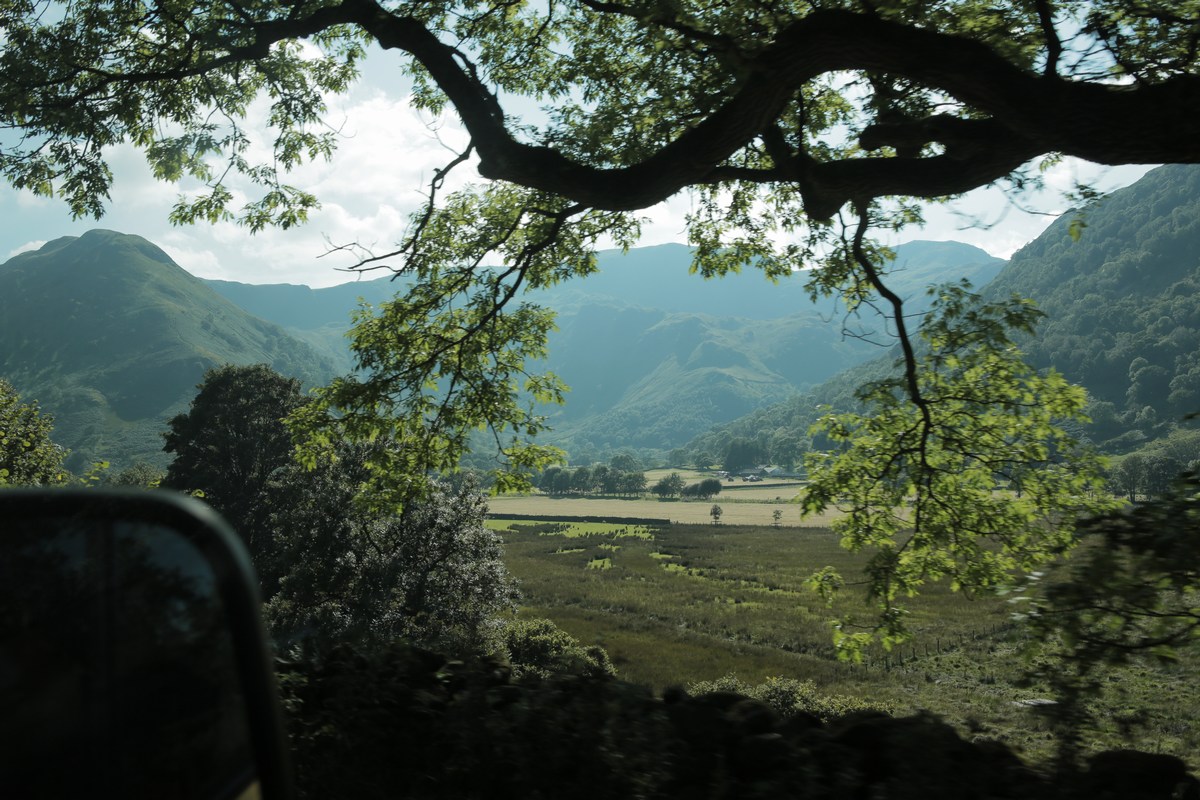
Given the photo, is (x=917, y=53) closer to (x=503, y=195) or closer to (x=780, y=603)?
(x=503, y=195)

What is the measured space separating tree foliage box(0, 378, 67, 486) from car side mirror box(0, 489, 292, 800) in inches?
958

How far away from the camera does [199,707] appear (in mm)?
1573

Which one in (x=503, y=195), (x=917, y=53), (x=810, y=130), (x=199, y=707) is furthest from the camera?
(x=503, y=195)

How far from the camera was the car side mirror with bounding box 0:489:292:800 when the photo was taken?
1295 mm

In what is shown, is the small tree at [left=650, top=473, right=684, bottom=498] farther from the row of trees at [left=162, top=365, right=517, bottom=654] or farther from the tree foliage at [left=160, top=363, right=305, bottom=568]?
the row of trees at [left=162, top=365, right=517, bottom=654]

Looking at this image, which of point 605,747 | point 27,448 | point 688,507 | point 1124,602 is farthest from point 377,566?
point 688,507

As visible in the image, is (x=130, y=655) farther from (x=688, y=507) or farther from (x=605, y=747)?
(x=688, y=507)

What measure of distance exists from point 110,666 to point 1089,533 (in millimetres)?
3578

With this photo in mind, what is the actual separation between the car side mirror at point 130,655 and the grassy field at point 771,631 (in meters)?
2.96

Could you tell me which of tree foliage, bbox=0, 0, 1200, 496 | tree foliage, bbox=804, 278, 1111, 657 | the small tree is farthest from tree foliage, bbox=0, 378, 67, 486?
the small tree

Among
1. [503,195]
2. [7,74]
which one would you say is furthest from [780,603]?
[7,74]

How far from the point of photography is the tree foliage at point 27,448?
22734 millimetres

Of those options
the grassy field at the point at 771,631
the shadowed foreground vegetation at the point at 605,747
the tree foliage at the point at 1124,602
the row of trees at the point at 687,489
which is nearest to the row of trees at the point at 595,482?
the row of trees at the point at 687,489

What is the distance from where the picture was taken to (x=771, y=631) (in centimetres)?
5178
